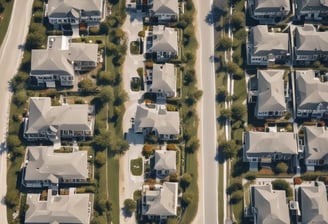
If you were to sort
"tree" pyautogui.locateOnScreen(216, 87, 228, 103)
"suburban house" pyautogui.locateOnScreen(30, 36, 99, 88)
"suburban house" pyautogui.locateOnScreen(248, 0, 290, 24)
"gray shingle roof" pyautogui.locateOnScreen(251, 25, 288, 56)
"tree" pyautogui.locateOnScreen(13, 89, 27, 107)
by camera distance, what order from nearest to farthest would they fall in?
1. "tree" pyautogui.locateOnScreen(13, 89, 27, 107)
2. "suburban house" pyautogui.locateOnScreen(30, 36, 99, 88)
3. "tree" pyautogui.locateOnScreen(216, 87, 228, 103)
4. "gray shingle roof" pyautogui.locateOnScreen(251, 25, 288, 56)
5. "suburban house" pyautogui.locateOnScreen(248, 0, 290, 24)

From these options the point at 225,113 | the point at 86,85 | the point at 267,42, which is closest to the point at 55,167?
the point at 86,85

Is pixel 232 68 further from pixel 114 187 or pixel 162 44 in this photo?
pixel 114 187

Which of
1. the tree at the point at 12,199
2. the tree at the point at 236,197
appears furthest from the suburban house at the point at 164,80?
the tree at the point at 12,199

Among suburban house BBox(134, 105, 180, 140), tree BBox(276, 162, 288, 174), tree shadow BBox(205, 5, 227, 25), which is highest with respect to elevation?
tree shadow BBox(205, 5, 227, 25)

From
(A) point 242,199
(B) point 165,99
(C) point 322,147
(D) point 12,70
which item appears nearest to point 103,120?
(B) point 165,99

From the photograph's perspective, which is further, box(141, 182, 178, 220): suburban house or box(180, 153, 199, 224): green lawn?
box(180, 153, 199, 224): green lawn

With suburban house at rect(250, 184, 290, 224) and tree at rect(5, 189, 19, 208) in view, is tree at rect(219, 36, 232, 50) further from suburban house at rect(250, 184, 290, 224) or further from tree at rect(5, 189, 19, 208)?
tree at rect(5, 189, 19, 208)

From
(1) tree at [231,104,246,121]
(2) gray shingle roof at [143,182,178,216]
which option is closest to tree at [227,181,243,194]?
(2) gray shingle roof at [143,182,178,216]

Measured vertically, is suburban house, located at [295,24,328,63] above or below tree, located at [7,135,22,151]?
above
